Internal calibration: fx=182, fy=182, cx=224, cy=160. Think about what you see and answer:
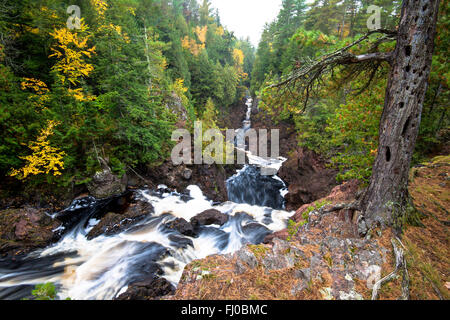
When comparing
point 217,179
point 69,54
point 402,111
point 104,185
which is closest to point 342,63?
point 402,111

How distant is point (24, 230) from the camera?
281 inches

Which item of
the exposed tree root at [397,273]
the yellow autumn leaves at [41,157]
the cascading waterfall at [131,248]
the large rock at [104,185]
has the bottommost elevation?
the cascading waterfall at [131,248]

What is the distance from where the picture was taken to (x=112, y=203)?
34.1 ft

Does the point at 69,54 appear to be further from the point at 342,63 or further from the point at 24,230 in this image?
the point at 342,63

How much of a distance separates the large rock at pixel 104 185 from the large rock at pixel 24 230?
103 inches

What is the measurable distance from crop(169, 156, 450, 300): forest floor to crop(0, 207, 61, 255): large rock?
7629 mm

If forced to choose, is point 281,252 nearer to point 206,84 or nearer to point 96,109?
point 96,109

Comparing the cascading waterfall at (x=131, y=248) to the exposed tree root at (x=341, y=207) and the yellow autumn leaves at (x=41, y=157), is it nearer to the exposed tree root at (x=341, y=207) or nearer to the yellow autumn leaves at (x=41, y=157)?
the yellow autumn leaves at (x=41, y=157)

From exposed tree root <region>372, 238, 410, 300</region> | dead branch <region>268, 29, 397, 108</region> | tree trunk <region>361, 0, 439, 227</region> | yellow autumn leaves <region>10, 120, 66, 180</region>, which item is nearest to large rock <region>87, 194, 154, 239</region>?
yellow autumn leaves <region>10, 120, 66, 180</region>

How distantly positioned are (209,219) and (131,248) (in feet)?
12.3

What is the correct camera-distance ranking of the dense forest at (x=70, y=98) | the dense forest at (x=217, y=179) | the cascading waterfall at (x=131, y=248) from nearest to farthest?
the dense forest at (x=217, y=179) < the cascading waterfall at (x=131, y=248) < the dense forest at (x=70, y=98)

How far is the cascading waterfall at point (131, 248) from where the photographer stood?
575 cm

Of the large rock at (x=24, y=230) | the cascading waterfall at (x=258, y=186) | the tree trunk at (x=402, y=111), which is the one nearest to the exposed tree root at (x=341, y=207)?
the tree trunk at (x=402, y=111)
